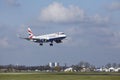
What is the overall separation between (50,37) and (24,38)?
1034cm

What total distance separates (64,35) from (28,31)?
27.3 m

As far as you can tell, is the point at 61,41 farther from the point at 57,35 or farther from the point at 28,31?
the point at 28,31

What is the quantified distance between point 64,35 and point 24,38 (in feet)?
53.1

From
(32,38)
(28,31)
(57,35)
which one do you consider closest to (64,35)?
(57,35)

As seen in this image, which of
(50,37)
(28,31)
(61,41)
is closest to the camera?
(61,41)

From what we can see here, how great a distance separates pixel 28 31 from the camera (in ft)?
586

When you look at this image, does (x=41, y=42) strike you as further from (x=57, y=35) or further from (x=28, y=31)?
(x=28, y=31)

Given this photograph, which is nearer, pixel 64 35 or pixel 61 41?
pixel 61 41

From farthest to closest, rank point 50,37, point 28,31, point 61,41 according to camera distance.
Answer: point 28,31 < point 50,37 < point 61,41

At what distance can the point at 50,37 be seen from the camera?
155m

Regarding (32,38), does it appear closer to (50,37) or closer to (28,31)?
(50,37)

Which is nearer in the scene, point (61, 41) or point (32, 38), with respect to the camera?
point (61, 41)

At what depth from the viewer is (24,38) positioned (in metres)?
152

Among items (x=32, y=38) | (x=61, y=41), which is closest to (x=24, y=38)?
(x=32, y=38)
